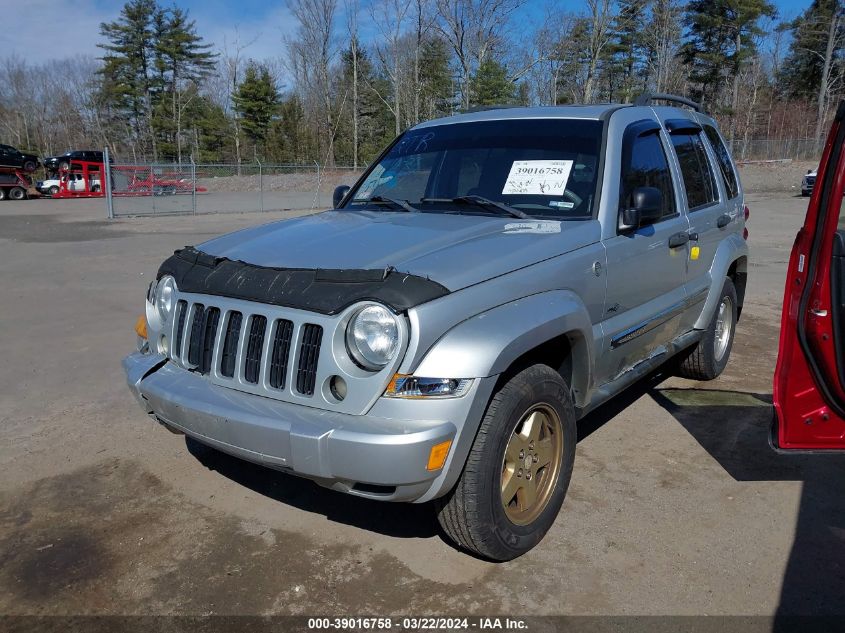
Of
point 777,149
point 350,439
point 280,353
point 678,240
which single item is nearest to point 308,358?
point 280,353

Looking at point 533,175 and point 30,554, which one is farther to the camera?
point 533,175

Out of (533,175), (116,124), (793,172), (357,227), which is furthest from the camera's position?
(116,124)

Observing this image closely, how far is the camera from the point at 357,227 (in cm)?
349

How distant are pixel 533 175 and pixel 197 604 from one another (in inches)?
107

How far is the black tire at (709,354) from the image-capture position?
5195 mm

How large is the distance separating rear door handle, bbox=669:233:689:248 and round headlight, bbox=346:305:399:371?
7.70ft

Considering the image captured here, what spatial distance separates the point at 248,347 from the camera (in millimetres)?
2826

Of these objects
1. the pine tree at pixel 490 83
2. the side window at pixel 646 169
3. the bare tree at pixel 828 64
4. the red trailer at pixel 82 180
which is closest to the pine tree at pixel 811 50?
the bare tree at pixel 828 64

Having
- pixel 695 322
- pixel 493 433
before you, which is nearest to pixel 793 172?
pixel 695 322

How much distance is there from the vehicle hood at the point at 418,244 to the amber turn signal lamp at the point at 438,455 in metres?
0.61

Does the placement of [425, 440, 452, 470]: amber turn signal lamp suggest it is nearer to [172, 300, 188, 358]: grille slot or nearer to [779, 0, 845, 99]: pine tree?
[172, 300, 188, 358]: grille slot

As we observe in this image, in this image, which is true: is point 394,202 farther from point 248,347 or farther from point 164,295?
point 248,347

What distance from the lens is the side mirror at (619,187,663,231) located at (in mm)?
3555

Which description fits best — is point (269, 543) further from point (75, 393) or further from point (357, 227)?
point (75, 393)
